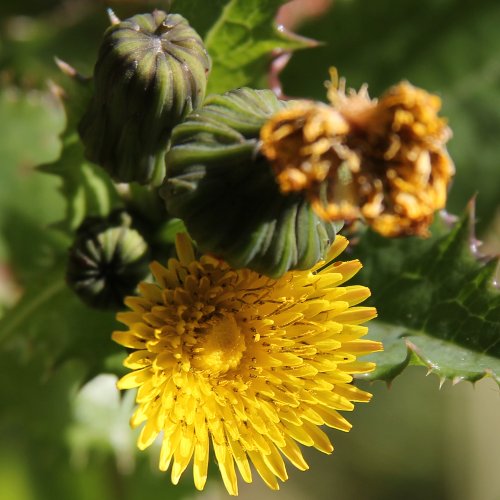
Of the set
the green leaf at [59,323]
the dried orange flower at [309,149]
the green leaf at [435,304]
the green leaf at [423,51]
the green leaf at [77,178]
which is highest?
the dried orange flower at [309,149]

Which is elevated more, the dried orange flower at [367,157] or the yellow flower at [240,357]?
the dried orange flower at [367,157]

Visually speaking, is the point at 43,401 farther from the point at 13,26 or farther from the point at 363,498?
the point at 363,498

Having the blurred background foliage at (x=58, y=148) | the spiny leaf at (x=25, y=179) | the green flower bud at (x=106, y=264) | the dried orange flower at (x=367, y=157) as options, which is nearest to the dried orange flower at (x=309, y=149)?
the dried orange flower at (x=367, y=157)

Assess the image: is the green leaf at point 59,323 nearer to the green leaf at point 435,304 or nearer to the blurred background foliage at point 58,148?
the blurred background foliage at point 58,148

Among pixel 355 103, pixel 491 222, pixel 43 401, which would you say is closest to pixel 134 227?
pixel 355 103

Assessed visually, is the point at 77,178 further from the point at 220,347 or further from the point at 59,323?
the point at 220,347

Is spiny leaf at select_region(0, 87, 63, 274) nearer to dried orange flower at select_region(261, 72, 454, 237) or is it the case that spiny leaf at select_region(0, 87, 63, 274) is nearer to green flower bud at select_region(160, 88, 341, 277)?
green flower bud at select_region(160, 88, 341, 277)

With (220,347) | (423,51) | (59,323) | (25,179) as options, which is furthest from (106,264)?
(423,51)
